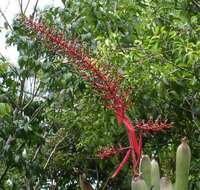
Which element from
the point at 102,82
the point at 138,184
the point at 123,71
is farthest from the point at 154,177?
the point at 123,71

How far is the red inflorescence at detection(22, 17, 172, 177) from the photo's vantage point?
41.8 inches

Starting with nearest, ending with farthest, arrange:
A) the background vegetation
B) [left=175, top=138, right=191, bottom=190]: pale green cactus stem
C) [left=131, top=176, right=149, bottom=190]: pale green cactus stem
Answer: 1. [left=131, top=176, right=149, bottom=190]: pale green cactus stem
2. [left=175, top=138, right=191, bottom=190]: pale green cactus stem
3. the background vegetation

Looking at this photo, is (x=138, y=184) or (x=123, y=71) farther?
(x=123, y=71)

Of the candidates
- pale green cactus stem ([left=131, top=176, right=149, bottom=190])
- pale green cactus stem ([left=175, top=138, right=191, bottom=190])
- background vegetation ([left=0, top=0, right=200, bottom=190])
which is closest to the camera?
pale green cactus stem ([left=131, top=176, right=149, bottom=190])

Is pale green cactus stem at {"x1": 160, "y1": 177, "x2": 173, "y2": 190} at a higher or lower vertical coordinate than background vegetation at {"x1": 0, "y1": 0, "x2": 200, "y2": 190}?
lower

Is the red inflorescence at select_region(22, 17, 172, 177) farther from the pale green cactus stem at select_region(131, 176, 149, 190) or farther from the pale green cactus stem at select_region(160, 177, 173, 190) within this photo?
the pale green cactus stem at select_region(160, 177, 173, 190)

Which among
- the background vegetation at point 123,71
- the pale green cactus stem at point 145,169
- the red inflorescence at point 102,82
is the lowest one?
the pale green cactus stem at point 145,169

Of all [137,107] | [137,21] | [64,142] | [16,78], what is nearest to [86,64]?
[137,107]

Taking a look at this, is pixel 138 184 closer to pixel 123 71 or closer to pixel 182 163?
pixel 182 163

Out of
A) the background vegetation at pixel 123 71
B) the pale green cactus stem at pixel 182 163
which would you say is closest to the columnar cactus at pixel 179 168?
the pale green cactus stem at pixel 182 163

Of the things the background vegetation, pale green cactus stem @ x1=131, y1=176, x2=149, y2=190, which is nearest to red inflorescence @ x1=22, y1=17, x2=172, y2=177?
pale green cactus stem @ x1=131, y1=176, x2=149, y2=190

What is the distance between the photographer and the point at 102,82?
1.08m

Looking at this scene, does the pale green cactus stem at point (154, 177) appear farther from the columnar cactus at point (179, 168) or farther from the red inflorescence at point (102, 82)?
the red inflorescence at point (102, 82)

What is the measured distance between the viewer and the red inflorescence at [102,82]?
1062mm
